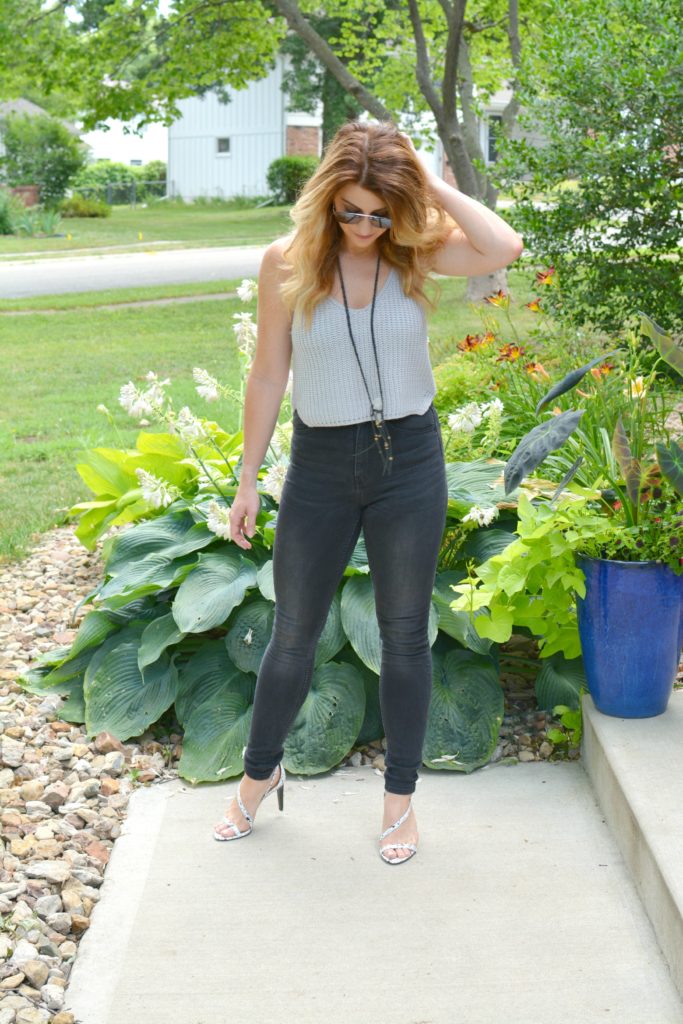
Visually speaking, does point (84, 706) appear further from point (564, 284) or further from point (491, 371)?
point (564, 284)

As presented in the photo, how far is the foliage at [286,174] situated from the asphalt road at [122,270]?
1217cm

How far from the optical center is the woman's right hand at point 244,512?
3.04 meters

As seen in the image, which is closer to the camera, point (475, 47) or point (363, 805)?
point (363, 805)

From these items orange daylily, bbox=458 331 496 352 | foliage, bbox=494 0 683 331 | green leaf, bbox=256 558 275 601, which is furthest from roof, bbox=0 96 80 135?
green leaf, bbox=256 558 275 601

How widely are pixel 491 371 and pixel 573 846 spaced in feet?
8.39

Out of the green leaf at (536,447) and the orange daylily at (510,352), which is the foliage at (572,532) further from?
the orange daylily at (510,352)

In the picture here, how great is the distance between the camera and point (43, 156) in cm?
3297

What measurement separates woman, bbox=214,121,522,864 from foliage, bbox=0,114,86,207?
3231 centimetres

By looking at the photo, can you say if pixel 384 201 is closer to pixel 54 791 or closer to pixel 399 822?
pixel 399 822

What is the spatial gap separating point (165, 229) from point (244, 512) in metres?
27.4

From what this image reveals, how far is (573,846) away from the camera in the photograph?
3.14 meters

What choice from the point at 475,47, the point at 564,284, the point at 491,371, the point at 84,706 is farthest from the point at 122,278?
the point at 84,706

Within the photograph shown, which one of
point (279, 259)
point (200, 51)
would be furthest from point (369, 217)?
point (200, 51)

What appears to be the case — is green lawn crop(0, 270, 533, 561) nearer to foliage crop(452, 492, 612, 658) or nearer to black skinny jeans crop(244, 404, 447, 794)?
foliage crop(452, 492, 612, 658)
